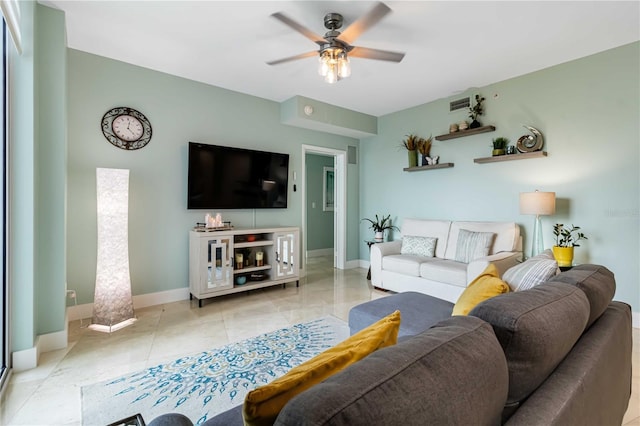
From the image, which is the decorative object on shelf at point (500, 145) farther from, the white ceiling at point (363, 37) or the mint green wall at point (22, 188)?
the mint green wall at point (22, 188)

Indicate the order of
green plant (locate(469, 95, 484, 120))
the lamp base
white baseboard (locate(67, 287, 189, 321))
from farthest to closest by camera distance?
1. green plant (locate(469, 95, 484, 120))
2. white baseboard (locate(67, 287, 189, 321))
3. the lamp base

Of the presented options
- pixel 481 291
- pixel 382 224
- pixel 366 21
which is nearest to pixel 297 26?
pixel 366 21

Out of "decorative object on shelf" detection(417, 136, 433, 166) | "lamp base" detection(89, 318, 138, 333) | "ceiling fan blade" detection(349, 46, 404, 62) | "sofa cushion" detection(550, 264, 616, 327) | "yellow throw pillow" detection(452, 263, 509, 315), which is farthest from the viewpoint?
"decorative object on shelf" detection(417, 136, 433, 166)

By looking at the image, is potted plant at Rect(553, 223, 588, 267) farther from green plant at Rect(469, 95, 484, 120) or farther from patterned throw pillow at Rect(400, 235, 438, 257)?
green plant at Rect(469, 95, 484, 120)

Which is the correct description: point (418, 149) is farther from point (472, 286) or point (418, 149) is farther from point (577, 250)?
point (472, 286)

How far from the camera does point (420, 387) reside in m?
0.54

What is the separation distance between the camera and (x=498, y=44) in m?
2.84

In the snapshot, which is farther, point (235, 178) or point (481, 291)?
point (235, 178)

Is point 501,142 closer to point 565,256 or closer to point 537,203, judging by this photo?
point 537,203

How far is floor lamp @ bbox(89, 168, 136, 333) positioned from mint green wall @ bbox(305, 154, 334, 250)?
4.00 m

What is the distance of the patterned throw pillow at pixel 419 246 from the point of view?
3951mm

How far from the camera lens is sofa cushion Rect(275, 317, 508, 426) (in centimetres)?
47

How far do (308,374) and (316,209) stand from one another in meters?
6.11

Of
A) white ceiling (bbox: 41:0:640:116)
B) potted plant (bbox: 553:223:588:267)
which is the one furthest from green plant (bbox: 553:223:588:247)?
white ceiling (bbox: 41:0:640:116)
